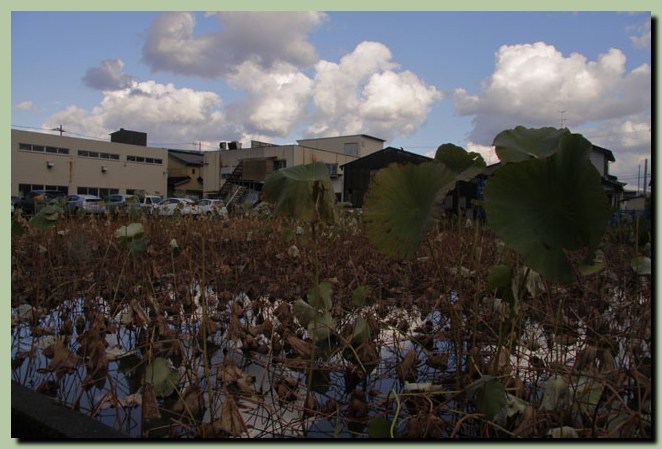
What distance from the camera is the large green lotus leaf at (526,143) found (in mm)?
1166

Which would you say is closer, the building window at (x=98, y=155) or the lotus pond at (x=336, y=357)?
the lotus pond at (x=336, y=357)

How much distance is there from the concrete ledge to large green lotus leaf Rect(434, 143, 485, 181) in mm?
1002

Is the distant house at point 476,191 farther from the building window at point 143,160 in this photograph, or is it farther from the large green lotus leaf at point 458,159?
the building window at point 143,160

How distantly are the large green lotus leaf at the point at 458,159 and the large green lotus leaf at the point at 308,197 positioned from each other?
1.03 feet

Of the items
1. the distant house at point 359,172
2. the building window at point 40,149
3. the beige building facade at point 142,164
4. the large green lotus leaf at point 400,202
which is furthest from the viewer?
the beige building facade at point 142,164

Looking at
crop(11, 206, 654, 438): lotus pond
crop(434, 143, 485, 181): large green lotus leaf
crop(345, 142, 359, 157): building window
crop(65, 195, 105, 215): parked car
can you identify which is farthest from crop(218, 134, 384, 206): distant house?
crop(434, 143, 485, 181): large green lotus leaf

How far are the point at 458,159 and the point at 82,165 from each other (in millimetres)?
25470

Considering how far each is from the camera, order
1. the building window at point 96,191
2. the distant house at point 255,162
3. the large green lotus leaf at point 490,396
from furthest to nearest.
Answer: the distant house at point 255,162 < the building window at point 96,191 < the large green lotus leaf at point 490,396

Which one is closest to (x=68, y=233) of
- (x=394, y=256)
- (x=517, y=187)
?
(x=394, y=256)

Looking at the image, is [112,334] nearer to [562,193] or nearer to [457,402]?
[457,402]

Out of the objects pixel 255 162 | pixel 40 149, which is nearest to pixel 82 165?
pixel 40 149

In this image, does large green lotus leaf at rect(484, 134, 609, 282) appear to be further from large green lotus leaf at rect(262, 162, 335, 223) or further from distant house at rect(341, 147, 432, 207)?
distant house at rect(341, 147, 432, 207)

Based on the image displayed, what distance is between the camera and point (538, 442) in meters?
Result: 0.99

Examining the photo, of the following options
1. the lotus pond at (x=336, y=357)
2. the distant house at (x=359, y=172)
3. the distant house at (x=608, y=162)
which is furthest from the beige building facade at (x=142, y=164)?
the lotus pond at (x=336, y=357)
